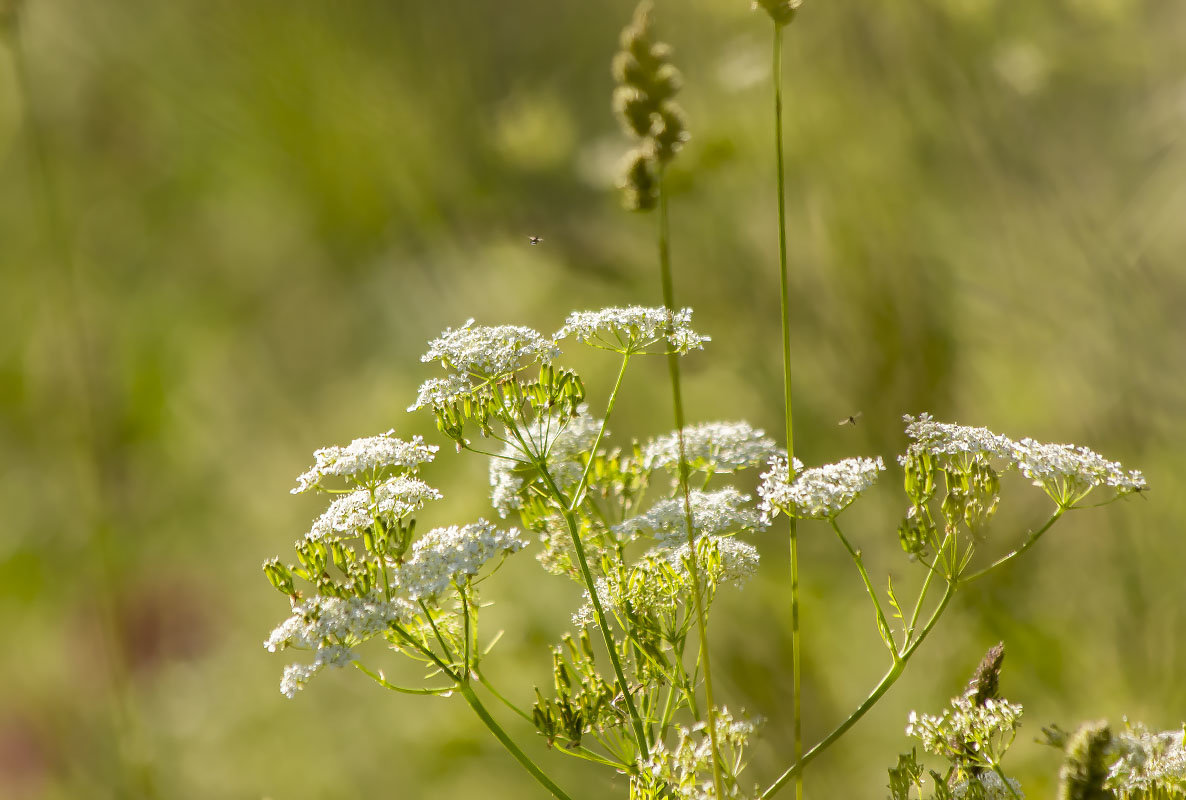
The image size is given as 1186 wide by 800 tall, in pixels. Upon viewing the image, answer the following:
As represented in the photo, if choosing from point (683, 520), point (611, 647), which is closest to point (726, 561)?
point (683, 520)

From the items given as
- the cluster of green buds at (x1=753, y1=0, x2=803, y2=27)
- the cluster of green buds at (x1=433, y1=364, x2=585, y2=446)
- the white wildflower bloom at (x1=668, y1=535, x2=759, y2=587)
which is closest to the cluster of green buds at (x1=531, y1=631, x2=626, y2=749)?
the white wildflower bloom at (x1=668, y1=535, x2=759, y2=587)

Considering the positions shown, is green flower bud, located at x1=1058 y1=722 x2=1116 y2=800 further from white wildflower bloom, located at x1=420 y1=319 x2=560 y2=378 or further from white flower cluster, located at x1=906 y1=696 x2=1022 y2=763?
white wildflower bloom, located at x1=420 y1=319 x2=560 y2=378

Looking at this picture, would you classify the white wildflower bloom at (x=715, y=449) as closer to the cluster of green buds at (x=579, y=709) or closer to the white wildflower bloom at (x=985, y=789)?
the cluster of green buds at (x=579, y=709)

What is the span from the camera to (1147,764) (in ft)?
1.99

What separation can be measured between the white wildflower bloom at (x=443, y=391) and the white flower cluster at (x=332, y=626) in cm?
20

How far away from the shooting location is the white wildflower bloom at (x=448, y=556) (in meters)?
0.69

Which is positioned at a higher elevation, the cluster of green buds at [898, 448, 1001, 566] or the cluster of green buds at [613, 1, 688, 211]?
the cluster of green buds at [613, 1, 688, 211]

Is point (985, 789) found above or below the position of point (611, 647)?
below

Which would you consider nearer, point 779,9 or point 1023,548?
point 779,9

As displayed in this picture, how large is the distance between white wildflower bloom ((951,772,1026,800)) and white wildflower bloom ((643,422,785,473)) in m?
0.38

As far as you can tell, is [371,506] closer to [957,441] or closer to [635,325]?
[635,325]

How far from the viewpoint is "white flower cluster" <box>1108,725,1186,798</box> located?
56cm

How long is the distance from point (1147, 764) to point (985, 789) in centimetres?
13

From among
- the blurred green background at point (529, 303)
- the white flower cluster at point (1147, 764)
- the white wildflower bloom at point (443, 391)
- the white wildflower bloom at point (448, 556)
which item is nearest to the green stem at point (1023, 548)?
the white flower cluster at point (1147, 764)
